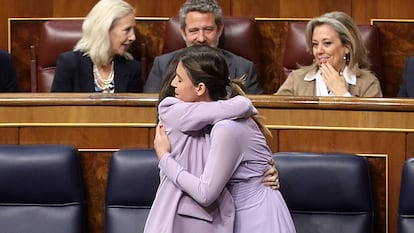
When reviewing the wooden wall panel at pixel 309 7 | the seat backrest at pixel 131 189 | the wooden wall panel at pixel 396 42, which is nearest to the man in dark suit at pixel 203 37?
the wooden wall panel at pixel 309 7

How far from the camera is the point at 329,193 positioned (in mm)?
1579

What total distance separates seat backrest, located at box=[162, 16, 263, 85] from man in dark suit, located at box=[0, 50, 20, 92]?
1.13ft

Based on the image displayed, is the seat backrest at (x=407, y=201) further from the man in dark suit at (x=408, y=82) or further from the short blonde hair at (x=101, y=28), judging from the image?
the short blonde hair at (x=101, y=28)

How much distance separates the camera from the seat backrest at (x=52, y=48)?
2285 millimetres

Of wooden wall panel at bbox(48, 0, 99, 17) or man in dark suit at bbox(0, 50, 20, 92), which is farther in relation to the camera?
wooden wall panel at bbox(48, 0, 99, 17)

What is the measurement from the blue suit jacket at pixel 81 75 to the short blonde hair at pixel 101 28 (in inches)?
0.9

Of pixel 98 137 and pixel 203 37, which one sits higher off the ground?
pixel 203 37

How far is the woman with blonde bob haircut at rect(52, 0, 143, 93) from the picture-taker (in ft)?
7.16

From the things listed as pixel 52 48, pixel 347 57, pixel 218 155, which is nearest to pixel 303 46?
pixel 347 57

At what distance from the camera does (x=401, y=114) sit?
1.62m

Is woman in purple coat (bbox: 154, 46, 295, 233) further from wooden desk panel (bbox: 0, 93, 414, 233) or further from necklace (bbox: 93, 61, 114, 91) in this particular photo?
necklace (bbox: 93, 61, 114, 91)

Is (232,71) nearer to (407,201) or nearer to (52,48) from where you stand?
(52,48)

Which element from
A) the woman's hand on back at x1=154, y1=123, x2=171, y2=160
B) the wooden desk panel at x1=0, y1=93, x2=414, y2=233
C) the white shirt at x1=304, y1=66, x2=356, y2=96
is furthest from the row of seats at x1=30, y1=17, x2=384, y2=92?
the woman's hand on back at x1=154, y1=123, x2=171, y2=160

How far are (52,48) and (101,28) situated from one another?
160 millimetres
